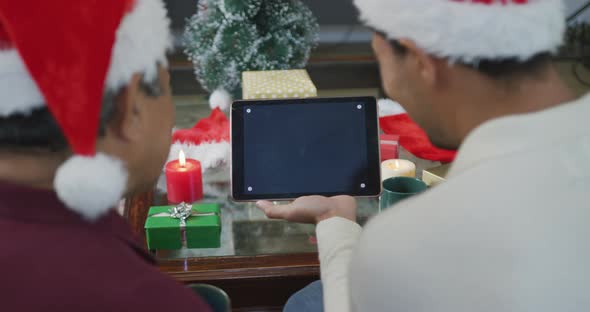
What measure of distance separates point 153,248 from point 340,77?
10.3 ft

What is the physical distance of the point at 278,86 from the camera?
1.43 meters

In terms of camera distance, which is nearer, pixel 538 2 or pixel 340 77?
pixel 538 2

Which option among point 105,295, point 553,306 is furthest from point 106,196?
point 553,306

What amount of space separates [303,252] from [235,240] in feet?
0.43

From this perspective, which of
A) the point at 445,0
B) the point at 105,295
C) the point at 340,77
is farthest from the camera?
the point at 340,77

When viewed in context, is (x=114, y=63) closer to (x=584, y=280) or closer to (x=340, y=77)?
(x=584, y=280)

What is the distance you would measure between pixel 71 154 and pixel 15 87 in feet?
0.30

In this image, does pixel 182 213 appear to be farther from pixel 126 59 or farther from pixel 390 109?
pixel 390 109

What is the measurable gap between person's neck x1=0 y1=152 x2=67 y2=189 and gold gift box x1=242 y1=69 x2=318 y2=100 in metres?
0.77

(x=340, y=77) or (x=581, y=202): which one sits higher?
(x=581, y=202)

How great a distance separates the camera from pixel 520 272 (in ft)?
2.04

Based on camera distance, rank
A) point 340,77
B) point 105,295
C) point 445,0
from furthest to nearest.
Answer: point 340,77, point 445,0, point 105,295

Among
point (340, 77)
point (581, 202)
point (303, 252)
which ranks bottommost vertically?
point (340, 77)

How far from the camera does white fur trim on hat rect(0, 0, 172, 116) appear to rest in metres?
0.57
